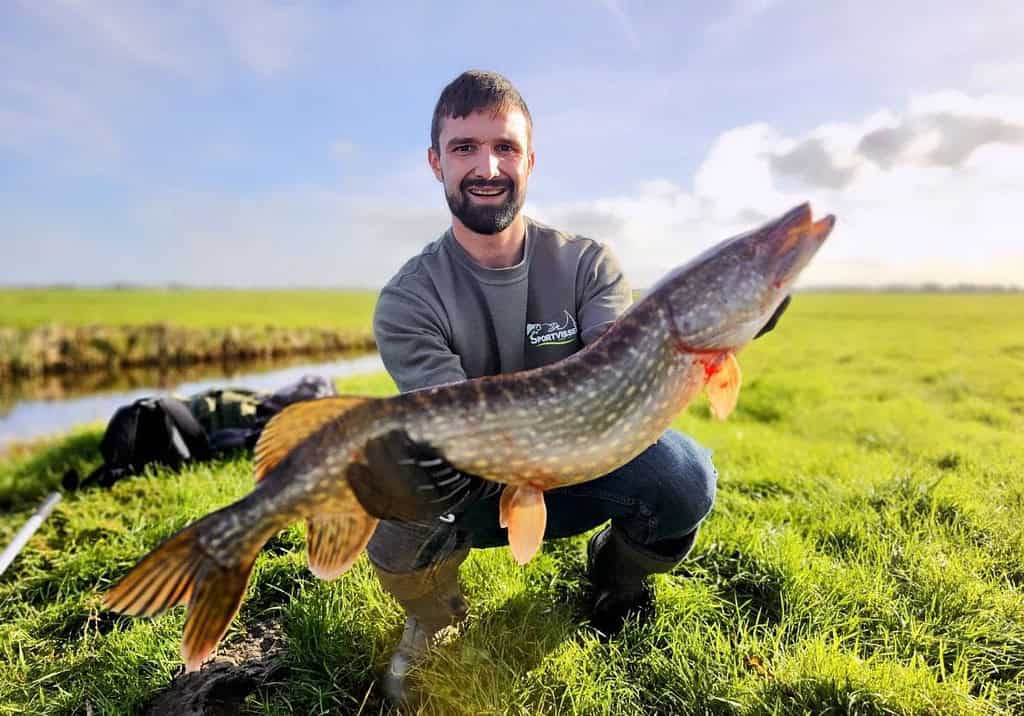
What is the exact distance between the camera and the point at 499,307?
144 inches

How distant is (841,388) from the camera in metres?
10.6

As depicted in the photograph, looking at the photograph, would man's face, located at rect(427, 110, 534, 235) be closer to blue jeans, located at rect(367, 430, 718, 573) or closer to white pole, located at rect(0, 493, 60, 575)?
blue jeans, located at rect(367, 430, 718, 573)

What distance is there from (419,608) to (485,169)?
240 centimetres

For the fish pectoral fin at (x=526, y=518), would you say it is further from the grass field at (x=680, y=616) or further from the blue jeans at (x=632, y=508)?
the grass field at (x=680, y=616)

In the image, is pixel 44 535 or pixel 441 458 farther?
pixel 44 535

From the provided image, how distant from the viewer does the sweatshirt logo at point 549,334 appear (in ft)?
11.9

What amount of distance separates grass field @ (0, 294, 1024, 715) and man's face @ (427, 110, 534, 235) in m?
2.07

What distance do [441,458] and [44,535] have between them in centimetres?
428

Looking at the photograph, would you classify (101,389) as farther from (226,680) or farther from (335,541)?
→ (335,541)

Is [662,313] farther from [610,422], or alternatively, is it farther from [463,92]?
[463,92]

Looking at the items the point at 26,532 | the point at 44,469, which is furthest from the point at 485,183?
the point at 44,469

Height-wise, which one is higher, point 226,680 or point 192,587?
point 192,587

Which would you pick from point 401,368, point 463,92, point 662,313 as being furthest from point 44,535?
point 662,313

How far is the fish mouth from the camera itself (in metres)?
2.66
